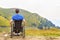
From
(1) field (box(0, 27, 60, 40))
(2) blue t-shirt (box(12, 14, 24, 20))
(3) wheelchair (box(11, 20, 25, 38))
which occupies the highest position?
(2) blue t-shirt (box(12, 14, 24, 20))

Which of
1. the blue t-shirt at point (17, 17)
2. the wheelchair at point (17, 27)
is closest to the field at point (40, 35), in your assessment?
the wheelchair at point (17, 27)

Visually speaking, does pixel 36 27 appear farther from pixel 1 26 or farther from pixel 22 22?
pixel 22 22

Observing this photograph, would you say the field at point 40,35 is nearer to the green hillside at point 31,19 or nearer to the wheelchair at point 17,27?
the wheelchair at point 17,27

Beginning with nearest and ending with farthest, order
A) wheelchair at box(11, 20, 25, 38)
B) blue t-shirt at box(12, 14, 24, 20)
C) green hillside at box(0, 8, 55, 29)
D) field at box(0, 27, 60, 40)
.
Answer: blue t-shirt at box(12, 14, 24, 20), wheelchair at box(11, 20, 25, 38), field at box(0, 27, 60, 40), green hillside at box(0, 8, 55, 29)

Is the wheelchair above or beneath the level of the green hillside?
beneath

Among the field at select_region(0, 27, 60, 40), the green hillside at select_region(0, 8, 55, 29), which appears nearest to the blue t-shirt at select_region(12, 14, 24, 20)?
the field at select_region(0, 27, 60, 40)

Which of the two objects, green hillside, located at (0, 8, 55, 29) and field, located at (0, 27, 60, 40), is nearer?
field, located at (0, 27, 60, 40)

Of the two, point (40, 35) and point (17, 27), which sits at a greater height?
point (17, 27)

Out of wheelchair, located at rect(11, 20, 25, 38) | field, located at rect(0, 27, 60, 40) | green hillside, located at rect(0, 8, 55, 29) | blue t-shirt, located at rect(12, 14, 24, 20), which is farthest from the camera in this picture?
green hillside, located at rect(0, 8, 55, 29)

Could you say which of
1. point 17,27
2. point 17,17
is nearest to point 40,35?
point 17,27

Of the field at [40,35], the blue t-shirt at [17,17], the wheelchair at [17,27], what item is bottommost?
the field at [40,35]

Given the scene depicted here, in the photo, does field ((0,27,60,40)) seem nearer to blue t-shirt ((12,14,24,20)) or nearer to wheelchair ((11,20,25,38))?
wheelchair ((11,20,25,38))

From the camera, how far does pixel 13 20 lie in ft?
58.9

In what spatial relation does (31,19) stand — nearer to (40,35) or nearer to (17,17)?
(40,35)
